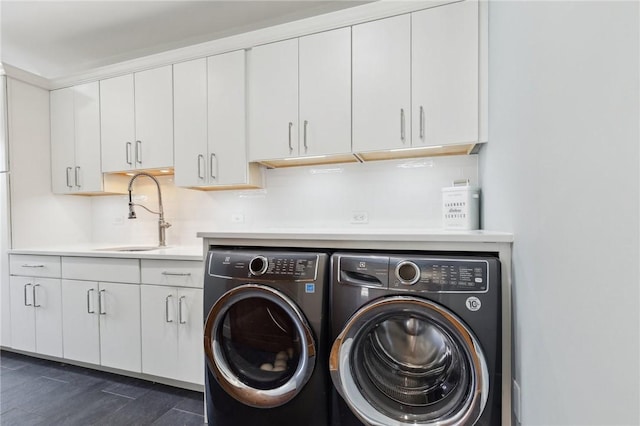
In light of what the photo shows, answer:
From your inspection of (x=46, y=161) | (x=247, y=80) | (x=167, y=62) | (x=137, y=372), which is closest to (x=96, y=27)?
(x=167, y=62)

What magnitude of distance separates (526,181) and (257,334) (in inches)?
47.8

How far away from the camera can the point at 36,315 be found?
2.34 metres

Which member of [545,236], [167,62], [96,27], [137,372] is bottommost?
[137,372]

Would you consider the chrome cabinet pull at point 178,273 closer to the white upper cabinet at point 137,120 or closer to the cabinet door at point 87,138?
the white upper cabinet at point 137,120

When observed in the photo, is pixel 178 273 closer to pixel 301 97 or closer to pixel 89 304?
pixel 89 304

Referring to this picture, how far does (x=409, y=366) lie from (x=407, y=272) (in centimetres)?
40

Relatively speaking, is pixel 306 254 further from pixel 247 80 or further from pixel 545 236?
pixel 247 80

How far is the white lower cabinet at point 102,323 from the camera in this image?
202cm

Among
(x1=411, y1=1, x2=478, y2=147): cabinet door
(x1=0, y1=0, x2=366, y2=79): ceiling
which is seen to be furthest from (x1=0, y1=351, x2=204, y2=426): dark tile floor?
(x1=0, y1=0, x2=366, y2=79): ceiling

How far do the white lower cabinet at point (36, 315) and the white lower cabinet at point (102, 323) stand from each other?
91 mm

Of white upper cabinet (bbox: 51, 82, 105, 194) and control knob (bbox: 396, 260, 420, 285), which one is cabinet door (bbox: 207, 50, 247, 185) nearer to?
white upper cabinet (bbox: 51, 82, 105, 194)

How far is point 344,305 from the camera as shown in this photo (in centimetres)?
122

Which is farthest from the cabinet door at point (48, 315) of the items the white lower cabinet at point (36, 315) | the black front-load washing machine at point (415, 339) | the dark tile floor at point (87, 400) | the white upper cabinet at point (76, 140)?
the black front-load washing machine at point (415, 339)

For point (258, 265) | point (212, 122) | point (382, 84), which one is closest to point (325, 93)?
point (382, 84)
